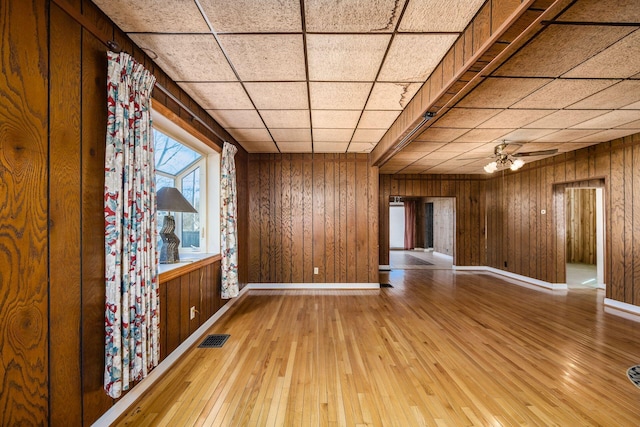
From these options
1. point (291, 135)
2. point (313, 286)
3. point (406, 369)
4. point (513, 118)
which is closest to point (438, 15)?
point (513, 118)

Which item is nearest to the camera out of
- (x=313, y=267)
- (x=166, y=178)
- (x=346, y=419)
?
(x=346, y=419)

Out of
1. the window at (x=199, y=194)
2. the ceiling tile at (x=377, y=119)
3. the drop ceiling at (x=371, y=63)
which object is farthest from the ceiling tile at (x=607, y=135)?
the window at (x=199, y=194)

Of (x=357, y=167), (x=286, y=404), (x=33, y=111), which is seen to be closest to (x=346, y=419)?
(x=286, y=404)

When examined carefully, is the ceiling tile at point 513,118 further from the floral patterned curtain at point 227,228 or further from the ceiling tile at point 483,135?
the floral patterned curtain at point 227,228

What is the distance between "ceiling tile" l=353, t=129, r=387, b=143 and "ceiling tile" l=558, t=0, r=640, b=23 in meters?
2.20

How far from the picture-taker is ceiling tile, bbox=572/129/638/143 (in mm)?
3400

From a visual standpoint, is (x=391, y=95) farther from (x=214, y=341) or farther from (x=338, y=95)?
(x=214, y=341)

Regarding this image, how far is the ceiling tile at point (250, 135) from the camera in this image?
362 cm

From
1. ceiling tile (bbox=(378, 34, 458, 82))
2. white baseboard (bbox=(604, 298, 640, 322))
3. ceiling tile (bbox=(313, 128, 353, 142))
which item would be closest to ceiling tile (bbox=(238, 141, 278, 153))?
ceiling tile (bbox=(313, 128, 353, 142))

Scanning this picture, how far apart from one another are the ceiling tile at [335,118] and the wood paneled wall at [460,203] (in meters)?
3.73

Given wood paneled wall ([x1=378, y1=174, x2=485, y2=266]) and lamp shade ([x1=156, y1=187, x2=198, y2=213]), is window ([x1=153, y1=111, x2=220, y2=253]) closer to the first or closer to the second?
lamp shade ([x1=156, y1=187, x2=198, y2=213])

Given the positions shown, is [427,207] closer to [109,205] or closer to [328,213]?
[328,213]

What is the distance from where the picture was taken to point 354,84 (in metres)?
2.30

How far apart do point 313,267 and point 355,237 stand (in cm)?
99
